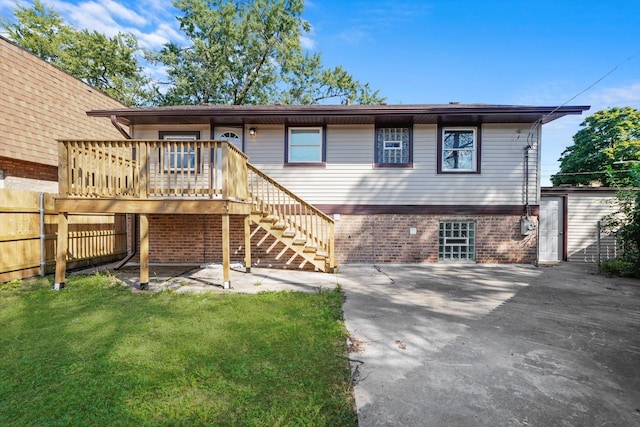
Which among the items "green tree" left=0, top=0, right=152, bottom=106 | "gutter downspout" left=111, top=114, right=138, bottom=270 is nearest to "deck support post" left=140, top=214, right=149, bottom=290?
"gutter downspout" left=111, top=114, right=138, bottom=270

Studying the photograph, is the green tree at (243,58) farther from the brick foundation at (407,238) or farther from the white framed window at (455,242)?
the white framed window at (455,242)

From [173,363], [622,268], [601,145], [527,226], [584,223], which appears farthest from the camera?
[601,145]

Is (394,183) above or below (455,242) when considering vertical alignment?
above

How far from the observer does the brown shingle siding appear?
7.78 meters

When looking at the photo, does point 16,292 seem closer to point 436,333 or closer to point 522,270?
point 436,333

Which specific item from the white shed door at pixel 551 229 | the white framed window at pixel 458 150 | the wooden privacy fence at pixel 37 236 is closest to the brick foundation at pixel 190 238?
the wooden privacy fence at pixel 37 236

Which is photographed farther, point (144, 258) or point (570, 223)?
point (570, 223)

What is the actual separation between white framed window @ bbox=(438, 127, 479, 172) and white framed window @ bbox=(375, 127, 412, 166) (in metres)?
1.03

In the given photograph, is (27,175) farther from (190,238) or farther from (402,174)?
(402,174)

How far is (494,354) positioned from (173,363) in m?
3.30

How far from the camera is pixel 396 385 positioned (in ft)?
8.21

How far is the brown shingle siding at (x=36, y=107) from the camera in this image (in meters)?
7.78

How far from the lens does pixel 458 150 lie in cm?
855

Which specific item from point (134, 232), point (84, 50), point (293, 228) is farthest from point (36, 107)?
point (84, 50)
